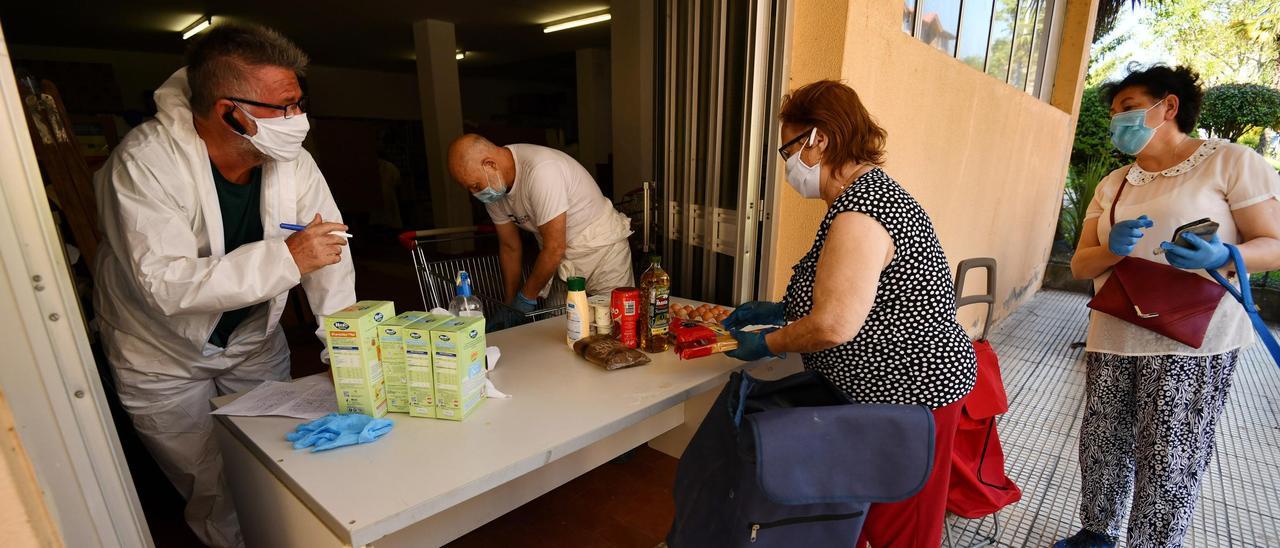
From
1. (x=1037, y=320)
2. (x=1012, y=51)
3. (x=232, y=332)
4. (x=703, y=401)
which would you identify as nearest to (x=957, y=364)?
(x=703, y=401)

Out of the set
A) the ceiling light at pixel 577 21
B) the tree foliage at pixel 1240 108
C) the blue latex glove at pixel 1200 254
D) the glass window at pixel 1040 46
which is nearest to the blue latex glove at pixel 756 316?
the blue latex glove at pixel 1200 254

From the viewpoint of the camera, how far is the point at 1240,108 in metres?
6.35

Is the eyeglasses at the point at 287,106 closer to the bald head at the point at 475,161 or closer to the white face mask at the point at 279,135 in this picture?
the white face mask at the point at 279,135

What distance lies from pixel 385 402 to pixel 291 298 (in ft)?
12.0

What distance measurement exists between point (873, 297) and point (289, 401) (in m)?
1.43

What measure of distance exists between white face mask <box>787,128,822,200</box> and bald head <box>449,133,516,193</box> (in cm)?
139

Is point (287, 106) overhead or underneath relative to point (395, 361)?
overhead

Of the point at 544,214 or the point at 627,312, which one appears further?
the point at 544,214

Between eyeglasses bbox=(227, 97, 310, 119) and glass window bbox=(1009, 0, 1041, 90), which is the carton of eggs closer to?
eyeglasses bbox=(227, 97, 310, 119)

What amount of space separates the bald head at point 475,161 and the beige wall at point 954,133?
1.27m

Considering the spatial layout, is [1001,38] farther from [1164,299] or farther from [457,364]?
[457,364]

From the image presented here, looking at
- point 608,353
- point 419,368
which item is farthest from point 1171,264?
point 419,368

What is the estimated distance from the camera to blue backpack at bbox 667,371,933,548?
1.07 meters

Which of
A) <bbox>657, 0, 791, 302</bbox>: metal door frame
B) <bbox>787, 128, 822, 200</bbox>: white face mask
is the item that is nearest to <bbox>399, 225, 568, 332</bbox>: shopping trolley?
<bbox>657, 0, 791, 302</bbox>: metal door frame
